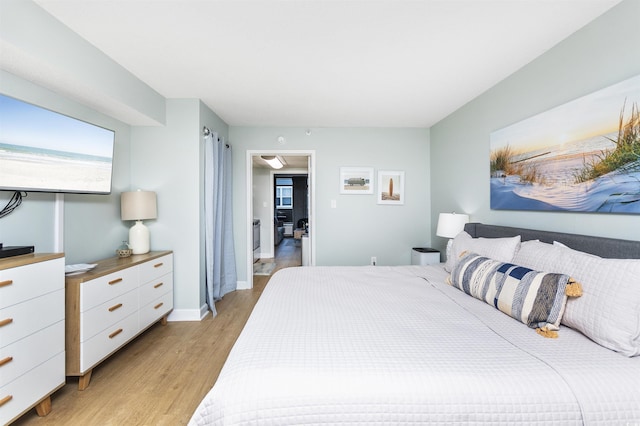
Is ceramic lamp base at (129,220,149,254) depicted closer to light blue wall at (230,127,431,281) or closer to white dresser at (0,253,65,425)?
white dresser at (0,253,65,425)

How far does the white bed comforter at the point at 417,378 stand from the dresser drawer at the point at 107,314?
138 cm

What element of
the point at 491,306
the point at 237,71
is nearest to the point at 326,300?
the point at 491,306

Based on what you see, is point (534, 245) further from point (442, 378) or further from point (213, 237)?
point (213, 237)

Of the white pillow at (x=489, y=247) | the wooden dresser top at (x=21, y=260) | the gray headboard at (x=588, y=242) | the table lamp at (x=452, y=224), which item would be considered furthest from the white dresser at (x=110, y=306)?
the gray headboard at (x=588, y=242)

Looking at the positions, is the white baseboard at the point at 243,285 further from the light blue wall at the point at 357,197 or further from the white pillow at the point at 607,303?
the white pillow at the point at 607,303

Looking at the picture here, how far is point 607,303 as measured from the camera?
1106 mm

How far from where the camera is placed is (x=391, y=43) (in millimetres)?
1838

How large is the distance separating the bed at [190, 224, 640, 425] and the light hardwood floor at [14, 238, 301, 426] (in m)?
0.97

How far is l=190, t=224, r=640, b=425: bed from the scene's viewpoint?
86 centimetres

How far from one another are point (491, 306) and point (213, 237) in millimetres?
2892

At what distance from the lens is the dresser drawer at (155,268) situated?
2.36 m

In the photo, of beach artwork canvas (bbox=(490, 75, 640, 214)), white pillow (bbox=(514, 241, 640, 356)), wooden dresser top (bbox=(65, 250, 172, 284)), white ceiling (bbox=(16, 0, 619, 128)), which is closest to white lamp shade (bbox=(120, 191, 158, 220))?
wooden dresser top (bbox=(65, 250, 172, 284))

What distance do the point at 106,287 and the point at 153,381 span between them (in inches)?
30.8

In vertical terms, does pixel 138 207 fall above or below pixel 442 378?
above
